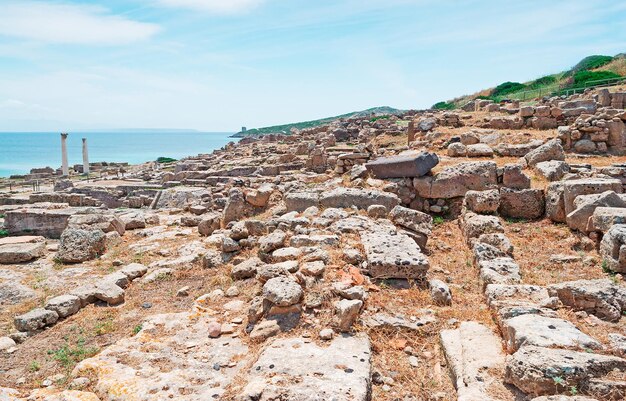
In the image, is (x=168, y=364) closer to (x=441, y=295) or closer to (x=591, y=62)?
(x=441, y=295)

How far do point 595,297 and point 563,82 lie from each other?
34373 millimetres

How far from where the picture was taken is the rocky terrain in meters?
3.63

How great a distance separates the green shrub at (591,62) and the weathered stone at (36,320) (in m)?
42.0

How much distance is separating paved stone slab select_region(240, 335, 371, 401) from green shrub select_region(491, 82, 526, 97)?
41.2 metres

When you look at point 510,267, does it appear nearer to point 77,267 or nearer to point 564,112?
point 77,267

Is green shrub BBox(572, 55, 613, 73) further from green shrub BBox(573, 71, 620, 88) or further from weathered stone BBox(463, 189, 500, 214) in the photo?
weathered stone BBox(463, 189, 500, 214)

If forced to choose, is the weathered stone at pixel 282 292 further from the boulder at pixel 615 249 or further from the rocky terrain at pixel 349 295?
the boulder at pixel 615 249

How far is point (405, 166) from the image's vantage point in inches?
373

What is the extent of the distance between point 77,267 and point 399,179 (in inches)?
248

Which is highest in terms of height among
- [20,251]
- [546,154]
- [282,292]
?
[546,154]

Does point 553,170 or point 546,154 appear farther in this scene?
point 546,154

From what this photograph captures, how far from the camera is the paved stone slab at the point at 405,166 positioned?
9.37m

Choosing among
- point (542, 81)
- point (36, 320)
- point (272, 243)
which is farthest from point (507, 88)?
point (36, 320)

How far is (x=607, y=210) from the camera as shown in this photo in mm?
6461
